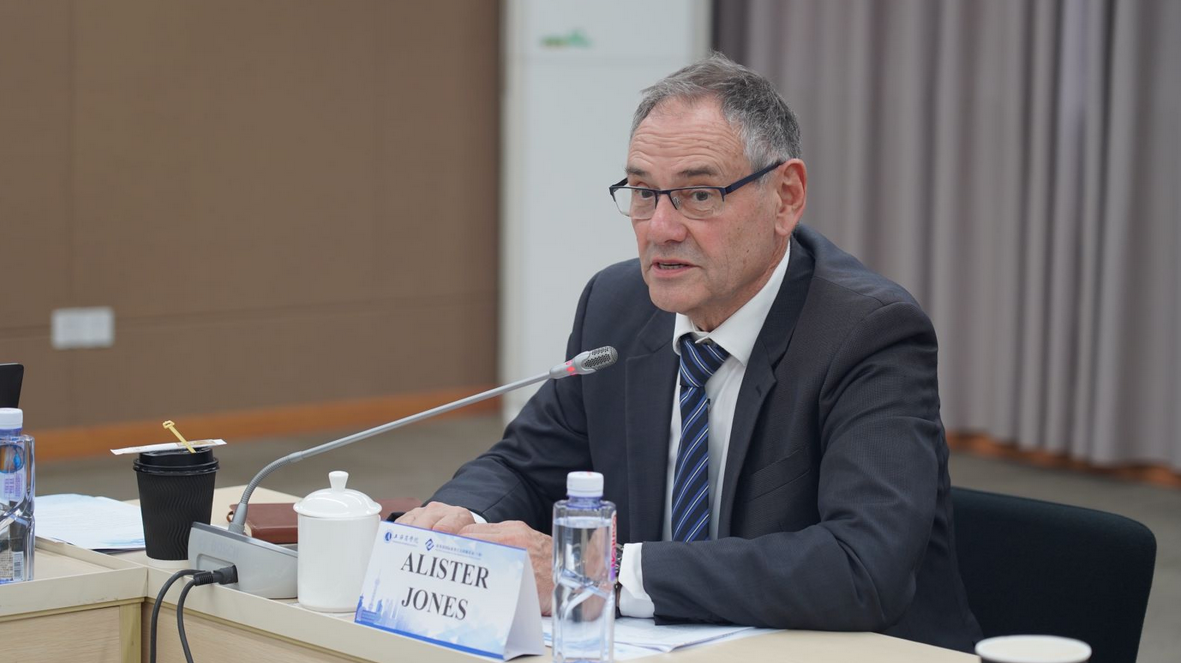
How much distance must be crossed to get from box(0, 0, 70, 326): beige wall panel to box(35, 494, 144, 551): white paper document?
3219mm

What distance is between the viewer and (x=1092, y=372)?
5.39 m

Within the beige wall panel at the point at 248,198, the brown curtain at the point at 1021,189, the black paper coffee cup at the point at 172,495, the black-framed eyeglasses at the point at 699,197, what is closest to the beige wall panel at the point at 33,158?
the beige wall panel at the point at 248,198

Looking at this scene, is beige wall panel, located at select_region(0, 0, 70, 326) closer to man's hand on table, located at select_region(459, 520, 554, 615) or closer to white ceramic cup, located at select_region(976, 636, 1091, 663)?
man's hand on table, located at select_region(459, 520, 554, 615)

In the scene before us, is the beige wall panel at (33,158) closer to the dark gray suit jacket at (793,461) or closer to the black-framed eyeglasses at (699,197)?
the dark gray suit jacket at (793,461)

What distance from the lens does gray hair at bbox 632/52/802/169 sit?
183 cm

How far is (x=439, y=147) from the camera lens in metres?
6.27

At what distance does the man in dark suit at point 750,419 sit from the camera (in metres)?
1.59

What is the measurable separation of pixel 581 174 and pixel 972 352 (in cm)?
176

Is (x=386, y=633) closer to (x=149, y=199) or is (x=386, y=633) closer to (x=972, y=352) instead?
(x=149, y=199)

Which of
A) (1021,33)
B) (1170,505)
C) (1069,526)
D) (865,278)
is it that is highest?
(1021,33)

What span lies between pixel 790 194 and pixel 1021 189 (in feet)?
13.0

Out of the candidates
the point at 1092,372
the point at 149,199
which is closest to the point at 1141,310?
the point at 1092,372

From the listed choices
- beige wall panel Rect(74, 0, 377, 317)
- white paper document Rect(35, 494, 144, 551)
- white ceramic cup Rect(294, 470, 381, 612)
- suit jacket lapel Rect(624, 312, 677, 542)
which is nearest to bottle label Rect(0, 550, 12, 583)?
white paper document Rect(35, 494, 144, 551)

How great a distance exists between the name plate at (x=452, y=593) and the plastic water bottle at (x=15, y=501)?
0.46 metres
